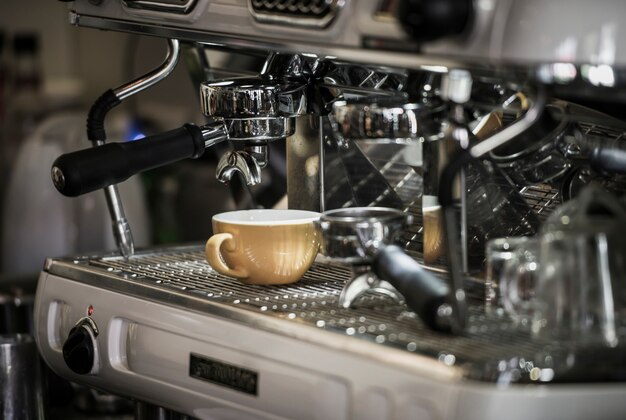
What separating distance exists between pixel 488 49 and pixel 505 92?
0.13m

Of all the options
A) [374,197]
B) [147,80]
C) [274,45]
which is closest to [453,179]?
[274,45]

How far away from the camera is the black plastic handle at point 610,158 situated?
86 cm

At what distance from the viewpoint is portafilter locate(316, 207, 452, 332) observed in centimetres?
82

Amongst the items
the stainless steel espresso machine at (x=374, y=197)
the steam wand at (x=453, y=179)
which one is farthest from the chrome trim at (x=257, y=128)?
the steam wand at (x=453, y=179)

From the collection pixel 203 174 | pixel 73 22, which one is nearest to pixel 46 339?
pixel 73 22

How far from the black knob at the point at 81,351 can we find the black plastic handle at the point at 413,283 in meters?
0.28

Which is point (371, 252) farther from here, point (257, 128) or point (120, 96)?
point (120, 96)

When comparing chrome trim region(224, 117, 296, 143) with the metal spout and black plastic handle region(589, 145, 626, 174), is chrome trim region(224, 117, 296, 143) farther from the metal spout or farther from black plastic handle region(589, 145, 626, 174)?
black plastic handle region(589, 145, 626, 174)

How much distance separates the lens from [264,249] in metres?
0.94

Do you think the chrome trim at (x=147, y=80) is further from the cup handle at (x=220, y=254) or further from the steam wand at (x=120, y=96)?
the cup handle at (x=220, y=254)

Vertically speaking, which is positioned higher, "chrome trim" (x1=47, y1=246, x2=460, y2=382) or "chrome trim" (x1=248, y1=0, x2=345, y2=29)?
"chrome trim" (x1=248, y1=0, x2=345, y2=29)

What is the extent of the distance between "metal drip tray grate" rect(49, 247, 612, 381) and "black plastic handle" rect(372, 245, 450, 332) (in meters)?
0.01

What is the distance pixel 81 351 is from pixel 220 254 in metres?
0.15

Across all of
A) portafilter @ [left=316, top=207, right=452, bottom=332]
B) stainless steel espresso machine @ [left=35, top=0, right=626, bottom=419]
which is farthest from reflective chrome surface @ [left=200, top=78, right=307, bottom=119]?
portafilter @ [left=316, top=207, right=452, bottom=332]
